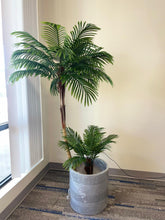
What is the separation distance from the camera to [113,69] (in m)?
2.08

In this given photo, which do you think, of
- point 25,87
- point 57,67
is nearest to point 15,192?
point 25,87

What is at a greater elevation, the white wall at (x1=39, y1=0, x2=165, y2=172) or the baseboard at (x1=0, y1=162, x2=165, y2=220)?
the white wall at (x1=39, y1=0, x2=165, y2=172)

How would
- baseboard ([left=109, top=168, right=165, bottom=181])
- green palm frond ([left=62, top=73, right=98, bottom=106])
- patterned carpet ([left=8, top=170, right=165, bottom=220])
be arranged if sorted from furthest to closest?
baseboard ([left=109, top=168, right=165, bottom=181])
patterned carpet ([left=8, top=170, right=165, bottom=220])
green palm frond ([left=62, top=73, right=98, bottom=106])

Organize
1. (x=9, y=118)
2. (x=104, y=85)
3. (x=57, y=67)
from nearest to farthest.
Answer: (x=57, y=67)
(x=9, y=118)
(x=104, y=85)

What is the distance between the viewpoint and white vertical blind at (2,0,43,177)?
1.56 m

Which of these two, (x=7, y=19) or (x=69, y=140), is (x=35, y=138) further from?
(x=7, y=19)

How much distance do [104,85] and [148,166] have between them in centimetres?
122

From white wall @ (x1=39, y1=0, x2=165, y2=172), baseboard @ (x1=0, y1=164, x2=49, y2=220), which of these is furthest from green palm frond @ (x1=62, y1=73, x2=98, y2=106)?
baseboard @ (x1=0, y1=164, x2=49, y2=220)

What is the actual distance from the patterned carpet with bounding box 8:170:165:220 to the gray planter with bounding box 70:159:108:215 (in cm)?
8

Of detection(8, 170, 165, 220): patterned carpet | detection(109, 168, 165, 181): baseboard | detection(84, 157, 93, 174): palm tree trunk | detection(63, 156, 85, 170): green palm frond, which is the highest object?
detection(63, 156, 85, 170): green palm frond

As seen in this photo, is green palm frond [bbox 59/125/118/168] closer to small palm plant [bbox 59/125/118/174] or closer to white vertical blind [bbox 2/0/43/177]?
small palm plant [bbox 59/125/118/174]

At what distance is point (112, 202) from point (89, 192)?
0.42 meters

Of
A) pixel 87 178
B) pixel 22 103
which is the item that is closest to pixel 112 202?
pixel 87 178

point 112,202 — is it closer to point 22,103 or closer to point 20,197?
point 20,197
